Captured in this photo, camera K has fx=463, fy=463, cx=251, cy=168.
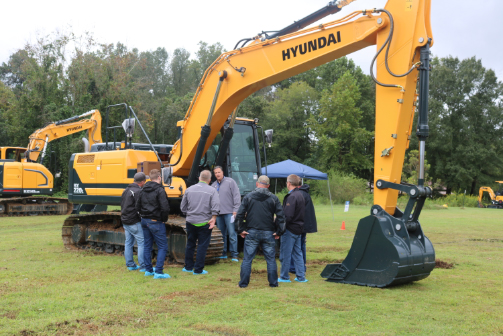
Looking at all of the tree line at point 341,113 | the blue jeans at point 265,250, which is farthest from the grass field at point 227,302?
the tree line at point 341,113

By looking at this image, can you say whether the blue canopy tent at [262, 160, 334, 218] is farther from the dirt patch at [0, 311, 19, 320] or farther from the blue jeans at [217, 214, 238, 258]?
the dirt patch at [0, 311, 19, 320]

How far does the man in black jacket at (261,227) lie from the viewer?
22.6 ft

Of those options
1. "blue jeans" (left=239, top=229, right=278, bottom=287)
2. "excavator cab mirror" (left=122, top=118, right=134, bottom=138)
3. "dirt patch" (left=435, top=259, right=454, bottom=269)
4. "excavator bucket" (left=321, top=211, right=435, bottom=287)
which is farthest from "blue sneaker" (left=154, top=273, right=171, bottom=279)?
"dirt patch" (left=435, top=259, right=454, bottom=269)

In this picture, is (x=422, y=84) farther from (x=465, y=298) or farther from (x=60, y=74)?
(x=60, y=74)

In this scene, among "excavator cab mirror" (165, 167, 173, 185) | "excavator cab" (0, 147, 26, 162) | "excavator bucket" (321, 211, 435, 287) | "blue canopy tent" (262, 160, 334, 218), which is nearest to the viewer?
"excavator bucket" (321, 211, 435, 287)

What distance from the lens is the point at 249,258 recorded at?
6.95 meters

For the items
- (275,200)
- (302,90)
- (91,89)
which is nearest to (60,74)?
(91,89)

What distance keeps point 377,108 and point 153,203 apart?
3898mm

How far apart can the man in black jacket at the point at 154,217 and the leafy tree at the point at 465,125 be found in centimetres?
4408

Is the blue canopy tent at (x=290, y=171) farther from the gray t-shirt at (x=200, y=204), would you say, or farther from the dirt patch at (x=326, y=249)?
the gray t-shirt at (x=200, y=204)

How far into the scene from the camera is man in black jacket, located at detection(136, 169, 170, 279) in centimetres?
762

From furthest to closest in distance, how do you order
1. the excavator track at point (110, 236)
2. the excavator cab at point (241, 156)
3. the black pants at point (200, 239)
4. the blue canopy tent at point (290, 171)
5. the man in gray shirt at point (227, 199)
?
the blue canopy tent at point (290, 171) → the excavator cab at point (241, 156) → the man in gray shirt at point (227, 199) → the excavator track at point (110, 236) → the black pants at point (200, 239)

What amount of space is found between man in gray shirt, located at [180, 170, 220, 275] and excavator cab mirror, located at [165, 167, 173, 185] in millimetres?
1323

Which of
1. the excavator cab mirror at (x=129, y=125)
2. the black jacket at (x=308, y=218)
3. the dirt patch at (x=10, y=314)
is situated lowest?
the dirt patch at (x=10, y=314)
